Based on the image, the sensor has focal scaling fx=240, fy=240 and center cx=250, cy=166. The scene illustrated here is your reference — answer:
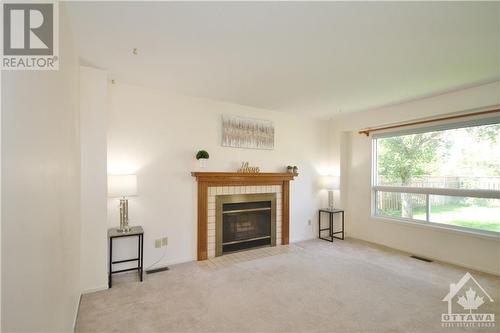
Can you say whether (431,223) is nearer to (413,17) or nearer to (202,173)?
(413,17)

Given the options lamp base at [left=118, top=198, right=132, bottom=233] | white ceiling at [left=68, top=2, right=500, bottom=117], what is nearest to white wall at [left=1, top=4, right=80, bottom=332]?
white ceiling at [left=68, top=2, right=500, bottom=117]

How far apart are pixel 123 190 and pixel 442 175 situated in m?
4.57

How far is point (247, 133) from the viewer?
422cm

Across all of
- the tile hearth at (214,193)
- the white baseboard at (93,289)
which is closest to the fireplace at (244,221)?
the tile hearth at (214,193)

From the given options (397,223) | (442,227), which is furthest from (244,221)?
(442,227)

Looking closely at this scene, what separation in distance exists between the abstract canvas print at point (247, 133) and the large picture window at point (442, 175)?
6.84ft

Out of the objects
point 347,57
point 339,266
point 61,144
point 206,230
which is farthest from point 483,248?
point 61,144

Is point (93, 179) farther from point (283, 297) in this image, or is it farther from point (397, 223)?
point (397, 223)

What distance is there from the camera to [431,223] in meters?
3.83

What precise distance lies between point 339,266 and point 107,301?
290cm

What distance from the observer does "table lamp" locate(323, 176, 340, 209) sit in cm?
485

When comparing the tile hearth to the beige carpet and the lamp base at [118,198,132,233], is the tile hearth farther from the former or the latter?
the lamp base at [118,198,132,233]

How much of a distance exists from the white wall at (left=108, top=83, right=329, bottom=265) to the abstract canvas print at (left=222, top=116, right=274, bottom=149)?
103 millimetres

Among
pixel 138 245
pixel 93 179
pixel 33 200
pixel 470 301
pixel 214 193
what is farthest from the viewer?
pixel 214 193
